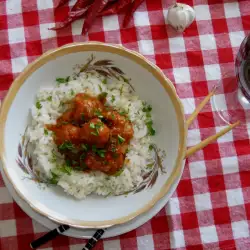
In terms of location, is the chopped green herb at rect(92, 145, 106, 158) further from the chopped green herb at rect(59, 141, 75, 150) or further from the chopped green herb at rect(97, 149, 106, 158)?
the chopped green herb at rect(59, 141, 75, 150)

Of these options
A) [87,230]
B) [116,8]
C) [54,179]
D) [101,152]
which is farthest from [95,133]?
[116,8]

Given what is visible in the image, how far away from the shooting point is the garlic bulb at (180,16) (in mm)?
2877

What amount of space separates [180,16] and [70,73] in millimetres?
785

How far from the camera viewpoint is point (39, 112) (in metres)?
2.71

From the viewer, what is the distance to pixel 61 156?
Result: 270 centimetres

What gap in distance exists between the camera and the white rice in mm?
2654

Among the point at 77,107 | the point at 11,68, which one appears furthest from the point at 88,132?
the point at 11,68

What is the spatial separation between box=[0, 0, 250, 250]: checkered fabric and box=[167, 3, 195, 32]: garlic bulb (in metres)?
0.07

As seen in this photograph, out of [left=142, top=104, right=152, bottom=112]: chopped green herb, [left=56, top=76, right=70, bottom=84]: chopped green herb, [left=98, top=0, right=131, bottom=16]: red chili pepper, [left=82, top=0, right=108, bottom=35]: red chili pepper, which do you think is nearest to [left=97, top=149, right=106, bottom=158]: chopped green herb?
[left=142, top=104, right=152, bottom=112]: chopped green herb

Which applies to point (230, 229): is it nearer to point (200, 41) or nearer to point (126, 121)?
point (126, 121)

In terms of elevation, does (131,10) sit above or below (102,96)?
above

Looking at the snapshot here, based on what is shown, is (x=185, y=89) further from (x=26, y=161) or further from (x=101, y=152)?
(x=26, y=161)

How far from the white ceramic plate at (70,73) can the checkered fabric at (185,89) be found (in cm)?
23

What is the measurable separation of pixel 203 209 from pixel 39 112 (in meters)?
1.19
